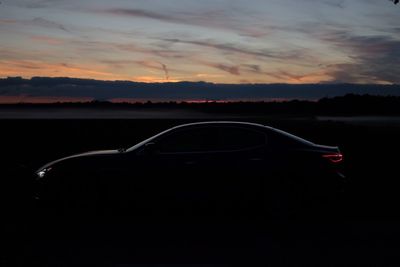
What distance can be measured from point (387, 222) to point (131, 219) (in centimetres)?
409

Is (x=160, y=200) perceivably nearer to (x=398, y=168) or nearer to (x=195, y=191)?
(x=195, y=191)

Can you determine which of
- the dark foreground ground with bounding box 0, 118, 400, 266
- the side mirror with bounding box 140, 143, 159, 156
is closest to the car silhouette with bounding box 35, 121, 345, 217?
the side mirror with bounding box 140, 143, 159, 156

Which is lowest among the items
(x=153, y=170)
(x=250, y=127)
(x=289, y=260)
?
(x=289, y=260)

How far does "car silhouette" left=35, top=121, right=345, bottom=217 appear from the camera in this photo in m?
8.83

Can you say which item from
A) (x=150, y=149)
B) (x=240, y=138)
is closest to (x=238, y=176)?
(x=240, y=138)

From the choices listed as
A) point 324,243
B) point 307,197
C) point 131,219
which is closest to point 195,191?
point 131,219

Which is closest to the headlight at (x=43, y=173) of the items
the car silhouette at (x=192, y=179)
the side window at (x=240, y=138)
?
the car silhouette at (x=192, y=179)

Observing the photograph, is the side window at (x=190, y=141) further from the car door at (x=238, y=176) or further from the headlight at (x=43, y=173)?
the headlight at (x=43, y=173)

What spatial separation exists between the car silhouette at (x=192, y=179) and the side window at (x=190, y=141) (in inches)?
0.6

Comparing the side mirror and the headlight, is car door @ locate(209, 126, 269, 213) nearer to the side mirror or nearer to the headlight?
the side mirror

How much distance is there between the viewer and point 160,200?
8.86 metres

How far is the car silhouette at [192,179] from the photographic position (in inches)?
348

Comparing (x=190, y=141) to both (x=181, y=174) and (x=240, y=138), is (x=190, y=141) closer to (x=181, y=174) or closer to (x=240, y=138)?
(x=181, y=174)

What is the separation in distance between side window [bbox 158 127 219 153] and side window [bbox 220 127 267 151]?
0.15 meters
